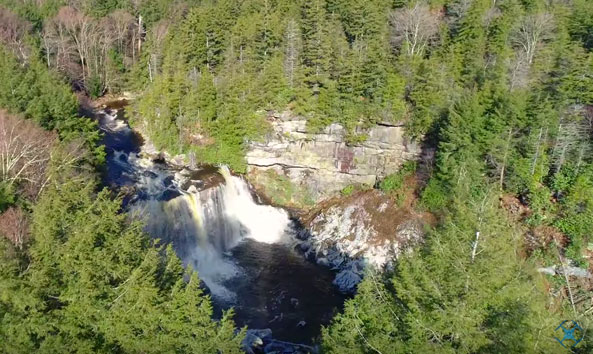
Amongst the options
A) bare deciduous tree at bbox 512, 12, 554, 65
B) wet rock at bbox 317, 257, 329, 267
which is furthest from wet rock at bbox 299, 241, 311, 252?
bare deciduous tree at bbox 512, 12, 554, 65

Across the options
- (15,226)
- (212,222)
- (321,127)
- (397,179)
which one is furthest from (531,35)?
(15,226)

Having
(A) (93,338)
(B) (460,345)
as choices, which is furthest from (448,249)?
(A) (93,338)

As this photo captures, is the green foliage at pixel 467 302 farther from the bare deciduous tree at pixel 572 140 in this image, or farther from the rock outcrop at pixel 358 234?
the bare deciduous tree at pixel 572 140

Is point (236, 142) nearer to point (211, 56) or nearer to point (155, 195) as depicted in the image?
point (155, 195)

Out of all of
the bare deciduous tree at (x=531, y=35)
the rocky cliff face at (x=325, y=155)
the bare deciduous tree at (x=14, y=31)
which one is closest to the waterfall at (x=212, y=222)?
the rocky cliff face at (x=325, y=155)

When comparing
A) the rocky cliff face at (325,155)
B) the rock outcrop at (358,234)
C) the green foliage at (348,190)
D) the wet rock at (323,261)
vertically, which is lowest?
the wet rock at (323,261)

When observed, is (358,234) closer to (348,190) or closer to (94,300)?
(348,190)
